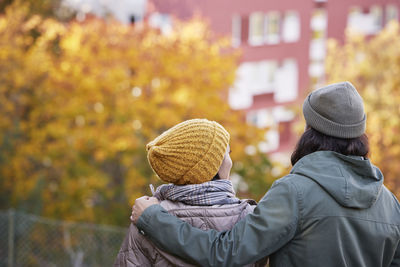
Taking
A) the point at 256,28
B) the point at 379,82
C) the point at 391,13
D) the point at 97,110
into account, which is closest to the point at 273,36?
the point at 256,28

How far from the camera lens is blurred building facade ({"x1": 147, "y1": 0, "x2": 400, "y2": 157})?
21.3m

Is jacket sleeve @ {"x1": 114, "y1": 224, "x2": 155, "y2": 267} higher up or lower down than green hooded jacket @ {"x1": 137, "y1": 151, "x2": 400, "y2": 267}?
lower down

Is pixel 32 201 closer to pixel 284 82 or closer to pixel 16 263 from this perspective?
pixel 16 263

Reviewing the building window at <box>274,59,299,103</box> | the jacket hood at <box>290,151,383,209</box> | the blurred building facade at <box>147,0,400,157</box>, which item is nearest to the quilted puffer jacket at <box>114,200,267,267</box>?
the jacket hood at <box>290,151,383,209</box>

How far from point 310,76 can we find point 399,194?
14.3 metres

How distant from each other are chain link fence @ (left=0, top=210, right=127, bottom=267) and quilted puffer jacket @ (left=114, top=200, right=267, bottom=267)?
4.75 metres

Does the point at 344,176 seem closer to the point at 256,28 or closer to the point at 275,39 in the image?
the point at 256,28

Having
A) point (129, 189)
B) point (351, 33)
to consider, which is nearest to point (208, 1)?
point (351, 33)

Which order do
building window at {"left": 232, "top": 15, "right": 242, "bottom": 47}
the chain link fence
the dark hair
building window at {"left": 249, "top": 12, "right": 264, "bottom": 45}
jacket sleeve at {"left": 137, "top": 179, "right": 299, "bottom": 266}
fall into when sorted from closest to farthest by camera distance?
jacket sleeve at {"left": 137, "top": 179, "right": 299, "bottom": 266} < the dark hair < the chain link fence < building window at {"left": 232, "top": 15, "right": 242, "bottom": 47} < building window at {"left": 249, "top": 12, "right": 264, "bottom": 45}

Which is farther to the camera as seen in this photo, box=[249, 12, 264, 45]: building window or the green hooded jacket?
box=[249, 12, 264, 45]: building window

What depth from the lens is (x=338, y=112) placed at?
1.86m

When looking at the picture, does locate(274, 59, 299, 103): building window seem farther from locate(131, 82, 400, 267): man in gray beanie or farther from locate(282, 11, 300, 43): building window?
locate(131, 82, 400, 267): man in gray beanie

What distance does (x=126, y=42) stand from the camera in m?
13.1

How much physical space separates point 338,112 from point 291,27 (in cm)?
2376
